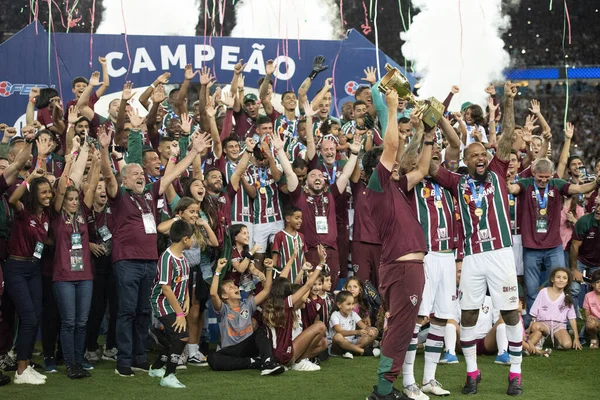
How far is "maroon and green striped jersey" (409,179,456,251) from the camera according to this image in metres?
7.59

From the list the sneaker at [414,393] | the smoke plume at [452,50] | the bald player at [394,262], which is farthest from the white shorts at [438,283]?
the smoke plume at [452,50]

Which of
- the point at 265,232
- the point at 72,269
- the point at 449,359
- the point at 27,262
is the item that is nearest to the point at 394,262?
the point at 449,359

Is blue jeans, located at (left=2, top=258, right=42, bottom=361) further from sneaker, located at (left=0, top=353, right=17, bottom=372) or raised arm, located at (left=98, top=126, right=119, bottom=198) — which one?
raised arm, located at (left=98, top=126, right=119, bottom=198)

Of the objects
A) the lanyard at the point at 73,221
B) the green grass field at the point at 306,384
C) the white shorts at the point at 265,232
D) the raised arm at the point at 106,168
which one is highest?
the raised arm at the point at 106,168

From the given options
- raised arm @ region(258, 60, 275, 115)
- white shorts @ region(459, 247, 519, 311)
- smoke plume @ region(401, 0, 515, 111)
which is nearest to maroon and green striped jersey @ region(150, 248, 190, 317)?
white shorts @ region(459, 247, 519, 311)

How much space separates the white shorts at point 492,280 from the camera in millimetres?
7195

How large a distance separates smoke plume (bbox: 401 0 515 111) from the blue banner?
329 inches

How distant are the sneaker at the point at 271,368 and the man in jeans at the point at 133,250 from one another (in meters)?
1.12

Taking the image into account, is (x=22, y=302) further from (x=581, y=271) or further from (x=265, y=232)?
(x=581, y=271)

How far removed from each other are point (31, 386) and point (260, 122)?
4214 mm

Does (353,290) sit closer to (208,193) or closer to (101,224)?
(208,193)

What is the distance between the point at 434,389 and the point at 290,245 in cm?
278

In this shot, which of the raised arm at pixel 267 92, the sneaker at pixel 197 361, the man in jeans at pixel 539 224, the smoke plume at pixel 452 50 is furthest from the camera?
the smoke plume at pixel 452 50

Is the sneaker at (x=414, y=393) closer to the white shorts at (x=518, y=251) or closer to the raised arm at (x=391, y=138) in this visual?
the raised arm at (x=391, y=138)
